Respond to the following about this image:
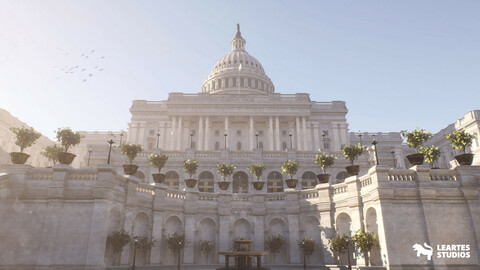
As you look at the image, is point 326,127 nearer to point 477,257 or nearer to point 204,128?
point 204,128

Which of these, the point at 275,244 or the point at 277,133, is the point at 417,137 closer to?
the point at 275,244

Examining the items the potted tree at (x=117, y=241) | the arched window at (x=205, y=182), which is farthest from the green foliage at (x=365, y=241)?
the arched window at (x=205, y=182)

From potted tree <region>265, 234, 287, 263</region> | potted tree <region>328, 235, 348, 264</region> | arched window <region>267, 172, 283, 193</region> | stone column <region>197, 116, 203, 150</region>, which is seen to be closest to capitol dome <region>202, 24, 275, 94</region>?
stone column <region>197, 116, 203, 150</region>

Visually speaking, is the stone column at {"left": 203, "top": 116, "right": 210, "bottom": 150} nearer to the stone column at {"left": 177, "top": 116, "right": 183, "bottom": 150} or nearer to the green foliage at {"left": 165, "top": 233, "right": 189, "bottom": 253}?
the stone column at {"left": 177, "top": 116, "right": 183, "bottom": 150}

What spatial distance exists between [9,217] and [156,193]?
10.4 metres

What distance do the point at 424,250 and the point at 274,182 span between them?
2286 centimetres

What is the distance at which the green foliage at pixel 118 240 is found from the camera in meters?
21.9

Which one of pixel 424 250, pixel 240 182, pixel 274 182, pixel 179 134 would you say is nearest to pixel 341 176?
pixel 274 182

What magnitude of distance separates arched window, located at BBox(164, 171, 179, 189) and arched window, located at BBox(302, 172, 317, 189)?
17444mm

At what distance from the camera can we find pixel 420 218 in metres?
21.2

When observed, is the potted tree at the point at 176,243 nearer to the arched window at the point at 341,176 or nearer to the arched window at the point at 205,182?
the arched window at the point at 205,182

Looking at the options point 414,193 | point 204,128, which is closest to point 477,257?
point 414,193

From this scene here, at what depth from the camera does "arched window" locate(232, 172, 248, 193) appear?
136 feet

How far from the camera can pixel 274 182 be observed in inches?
1651
